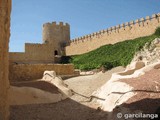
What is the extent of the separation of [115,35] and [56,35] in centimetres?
1319

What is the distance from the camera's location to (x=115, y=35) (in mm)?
37250

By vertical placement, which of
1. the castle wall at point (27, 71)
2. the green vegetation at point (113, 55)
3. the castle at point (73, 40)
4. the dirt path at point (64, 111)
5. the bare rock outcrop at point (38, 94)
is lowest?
the dirt path at point (64, 111)

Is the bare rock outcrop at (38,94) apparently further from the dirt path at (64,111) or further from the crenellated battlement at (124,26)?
the crenellated battlement at (124,26)

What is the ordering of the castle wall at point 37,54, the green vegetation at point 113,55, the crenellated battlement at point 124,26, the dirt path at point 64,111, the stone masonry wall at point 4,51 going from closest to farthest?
the stone masonry wall at point 4,51, the dirt path at point 64,111, the green vegetation at point 113,55, the crenellated battlement at point 124,26, the castle wall at point 37,54

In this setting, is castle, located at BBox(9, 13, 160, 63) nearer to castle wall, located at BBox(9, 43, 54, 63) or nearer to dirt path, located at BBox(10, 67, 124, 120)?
castle wall, located at BBox(9, 43, 54, 63)

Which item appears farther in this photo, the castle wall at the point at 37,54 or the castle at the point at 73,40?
the castle wall at the point at 37,54

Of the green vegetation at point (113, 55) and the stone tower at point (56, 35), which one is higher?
the stone tower at point (56, 35)

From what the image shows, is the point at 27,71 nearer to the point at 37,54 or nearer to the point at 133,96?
the point at 133,96

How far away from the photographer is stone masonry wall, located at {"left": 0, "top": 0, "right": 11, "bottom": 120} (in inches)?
342

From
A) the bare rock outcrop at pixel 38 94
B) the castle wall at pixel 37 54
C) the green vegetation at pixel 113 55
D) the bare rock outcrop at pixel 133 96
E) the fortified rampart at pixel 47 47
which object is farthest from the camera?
the castle wall at pixel 37 54

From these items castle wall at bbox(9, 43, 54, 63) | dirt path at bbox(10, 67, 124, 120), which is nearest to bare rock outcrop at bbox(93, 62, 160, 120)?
dirt path at bbox(10, 67, 124, 120)

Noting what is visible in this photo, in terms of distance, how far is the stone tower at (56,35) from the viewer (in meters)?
47.6

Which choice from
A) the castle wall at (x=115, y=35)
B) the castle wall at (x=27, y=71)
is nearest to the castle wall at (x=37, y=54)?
the castle wall at (x=115, y=35)

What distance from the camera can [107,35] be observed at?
A: 38656 mm
